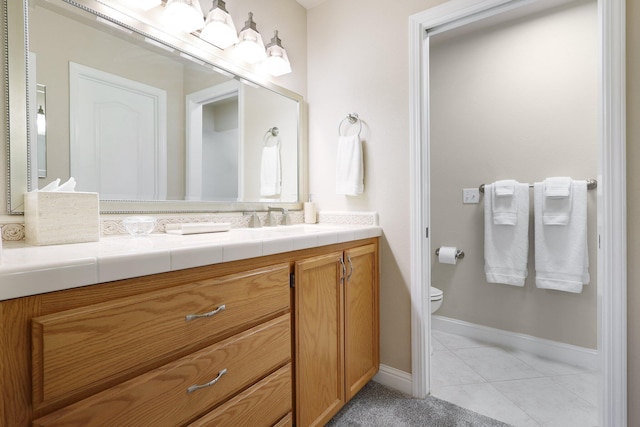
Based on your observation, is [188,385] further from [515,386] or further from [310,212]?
[515,386]

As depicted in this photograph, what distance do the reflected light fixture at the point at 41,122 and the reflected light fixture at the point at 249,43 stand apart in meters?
0.95

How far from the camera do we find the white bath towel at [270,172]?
6.28 ft

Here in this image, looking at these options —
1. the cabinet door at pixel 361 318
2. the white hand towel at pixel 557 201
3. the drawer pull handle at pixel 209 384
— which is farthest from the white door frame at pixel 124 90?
the white hand towel at pixel 557 201

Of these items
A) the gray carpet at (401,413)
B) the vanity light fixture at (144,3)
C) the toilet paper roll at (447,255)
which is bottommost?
the gray carpet at (401,413)

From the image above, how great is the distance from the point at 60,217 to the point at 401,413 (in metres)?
1.66

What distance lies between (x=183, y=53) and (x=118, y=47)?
28cm

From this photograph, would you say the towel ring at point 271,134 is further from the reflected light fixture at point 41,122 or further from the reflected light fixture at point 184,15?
the reflected light fixture at point 41,122

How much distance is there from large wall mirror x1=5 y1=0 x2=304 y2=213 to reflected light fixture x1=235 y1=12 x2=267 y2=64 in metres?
0.09

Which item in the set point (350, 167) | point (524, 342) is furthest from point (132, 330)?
point (524, 342)

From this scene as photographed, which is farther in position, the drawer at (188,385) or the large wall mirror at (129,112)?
the large wall mirror at (129,112)

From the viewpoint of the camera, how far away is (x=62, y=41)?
1.11 metres

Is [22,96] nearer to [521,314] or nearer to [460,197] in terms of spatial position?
[460,197]

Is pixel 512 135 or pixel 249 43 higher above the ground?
pixel 249 43

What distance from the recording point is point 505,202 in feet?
7.43
